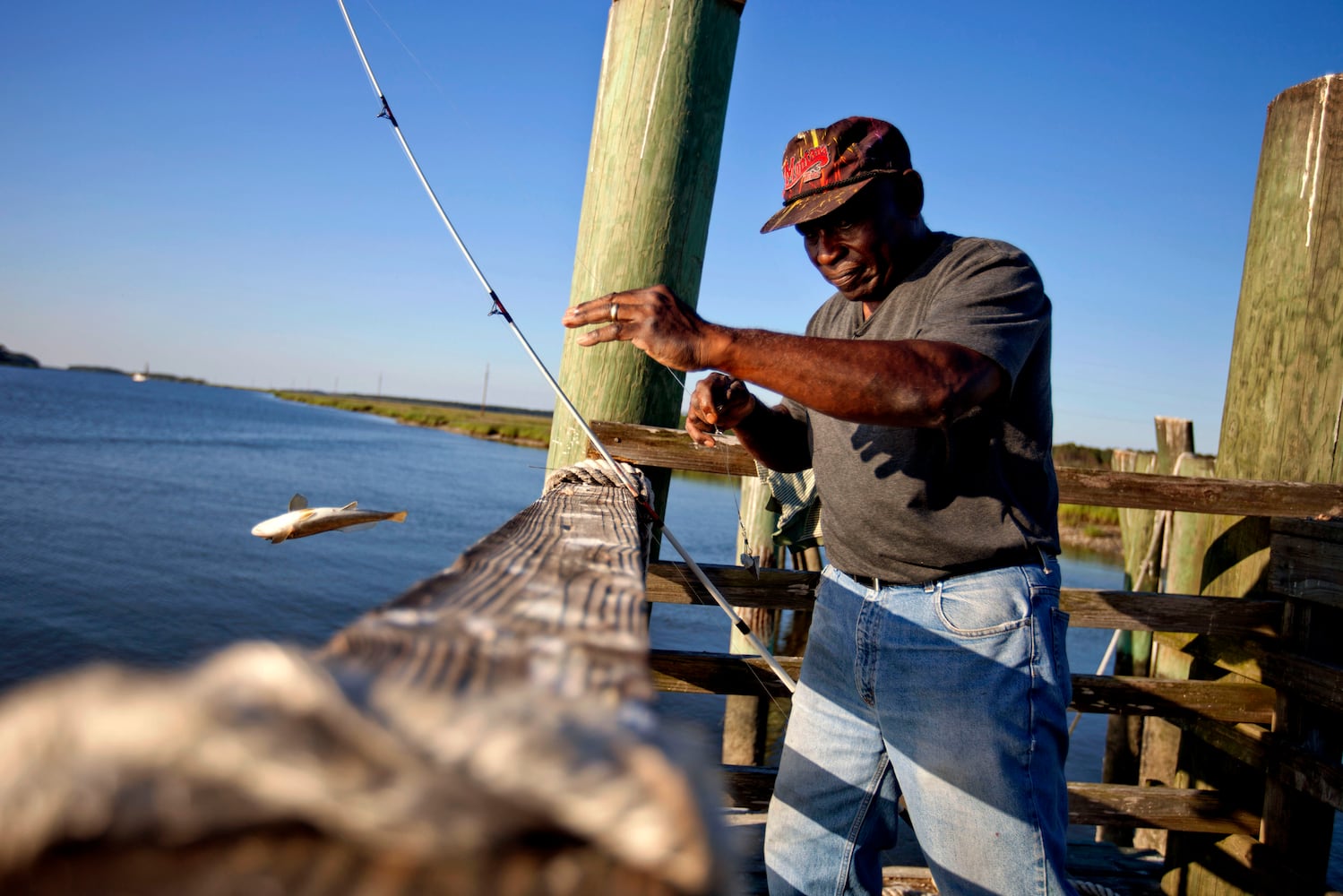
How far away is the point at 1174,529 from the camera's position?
5.17 metres

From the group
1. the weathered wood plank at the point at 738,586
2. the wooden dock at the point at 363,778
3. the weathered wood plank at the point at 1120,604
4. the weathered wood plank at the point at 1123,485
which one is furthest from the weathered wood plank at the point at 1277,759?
the wooden dock at the point at 363,778

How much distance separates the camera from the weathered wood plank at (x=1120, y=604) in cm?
328

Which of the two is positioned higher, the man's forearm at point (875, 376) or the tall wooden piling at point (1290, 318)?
the tall wooden piling at point (1290, 318)

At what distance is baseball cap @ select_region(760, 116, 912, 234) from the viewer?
2.29 meters

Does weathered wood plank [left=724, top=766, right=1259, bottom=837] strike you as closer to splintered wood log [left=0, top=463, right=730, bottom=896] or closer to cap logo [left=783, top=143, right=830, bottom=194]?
cap logo [left=783, top=143, right=830, bottom=194]

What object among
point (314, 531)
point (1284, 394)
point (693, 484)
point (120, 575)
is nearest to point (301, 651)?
point (314, 531)

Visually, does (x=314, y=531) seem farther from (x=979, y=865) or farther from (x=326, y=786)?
(x=326, y=786)

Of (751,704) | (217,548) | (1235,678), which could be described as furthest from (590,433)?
(217,548)

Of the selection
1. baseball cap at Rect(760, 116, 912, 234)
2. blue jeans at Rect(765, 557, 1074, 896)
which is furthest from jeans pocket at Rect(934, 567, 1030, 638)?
baseball cap at Rect(760, 116, 912, 234)

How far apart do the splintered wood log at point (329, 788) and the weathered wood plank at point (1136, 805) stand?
9.91ft

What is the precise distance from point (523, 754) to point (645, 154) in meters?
2.78

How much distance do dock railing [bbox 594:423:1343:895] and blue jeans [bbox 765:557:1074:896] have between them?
83 centimetres

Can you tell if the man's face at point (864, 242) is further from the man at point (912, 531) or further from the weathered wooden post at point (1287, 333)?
the weathered wooden post at point (1287, 333)

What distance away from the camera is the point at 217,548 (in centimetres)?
1502
